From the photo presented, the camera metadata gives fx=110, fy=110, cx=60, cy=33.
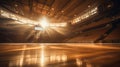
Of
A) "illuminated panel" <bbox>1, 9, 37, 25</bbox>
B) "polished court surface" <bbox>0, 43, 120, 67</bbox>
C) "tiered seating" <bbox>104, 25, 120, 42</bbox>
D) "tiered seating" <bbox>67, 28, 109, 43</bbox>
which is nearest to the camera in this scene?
"polished court surface" <bbox>0, 43, 120, 67</bbox>

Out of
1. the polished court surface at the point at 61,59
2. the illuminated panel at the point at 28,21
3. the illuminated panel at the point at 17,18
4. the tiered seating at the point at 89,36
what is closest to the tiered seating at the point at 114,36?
the tiered seating at the point at 89,36

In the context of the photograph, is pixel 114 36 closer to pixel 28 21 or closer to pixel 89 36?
pixel 89 36

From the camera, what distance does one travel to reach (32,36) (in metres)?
15.7

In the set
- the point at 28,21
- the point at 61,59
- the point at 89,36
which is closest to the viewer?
the point at 61,59

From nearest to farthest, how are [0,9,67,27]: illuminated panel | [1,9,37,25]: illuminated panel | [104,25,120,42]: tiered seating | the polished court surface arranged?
the polished court surface → [104,25,120,42]: tiered seating → [1,9,37,25]: illuminated panel → [0,9,67,27]: illuminated panel

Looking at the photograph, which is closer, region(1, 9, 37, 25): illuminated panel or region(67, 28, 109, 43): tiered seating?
region(67, 28, 109, 43): tiered seating

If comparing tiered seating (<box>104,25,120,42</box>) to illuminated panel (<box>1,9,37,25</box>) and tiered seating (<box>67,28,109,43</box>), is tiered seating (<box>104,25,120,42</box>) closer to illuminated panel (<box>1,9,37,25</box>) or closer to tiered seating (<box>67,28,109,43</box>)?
tiered seating (<box>67,28,109,43</box>)

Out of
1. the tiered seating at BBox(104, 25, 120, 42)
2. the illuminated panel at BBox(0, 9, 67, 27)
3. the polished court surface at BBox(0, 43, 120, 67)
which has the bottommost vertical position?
the polished court surface at BBox(0, 43, 120, 67)

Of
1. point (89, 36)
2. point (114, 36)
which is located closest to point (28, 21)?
point (89, 36)

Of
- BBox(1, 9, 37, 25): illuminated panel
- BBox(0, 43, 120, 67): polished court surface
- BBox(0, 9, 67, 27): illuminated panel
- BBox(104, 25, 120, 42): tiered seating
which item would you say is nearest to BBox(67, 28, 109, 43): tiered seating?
BBox(104, 25, 120, 42): tiered seating

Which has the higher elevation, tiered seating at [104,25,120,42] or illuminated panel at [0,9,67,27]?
illuminated panel at [0,9,67,27]

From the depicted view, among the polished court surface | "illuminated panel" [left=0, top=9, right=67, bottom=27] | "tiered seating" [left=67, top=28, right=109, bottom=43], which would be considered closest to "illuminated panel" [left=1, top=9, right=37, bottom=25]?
"illuminated panel" [left=0, top=9, right=67, bottom=27]

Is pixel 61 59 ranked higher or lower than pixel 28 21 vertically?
lower

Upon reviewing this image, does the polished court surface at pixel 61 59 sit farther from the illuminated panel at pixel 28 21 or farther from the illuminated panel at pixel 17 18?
the illuminated panel at pixel 28 21
